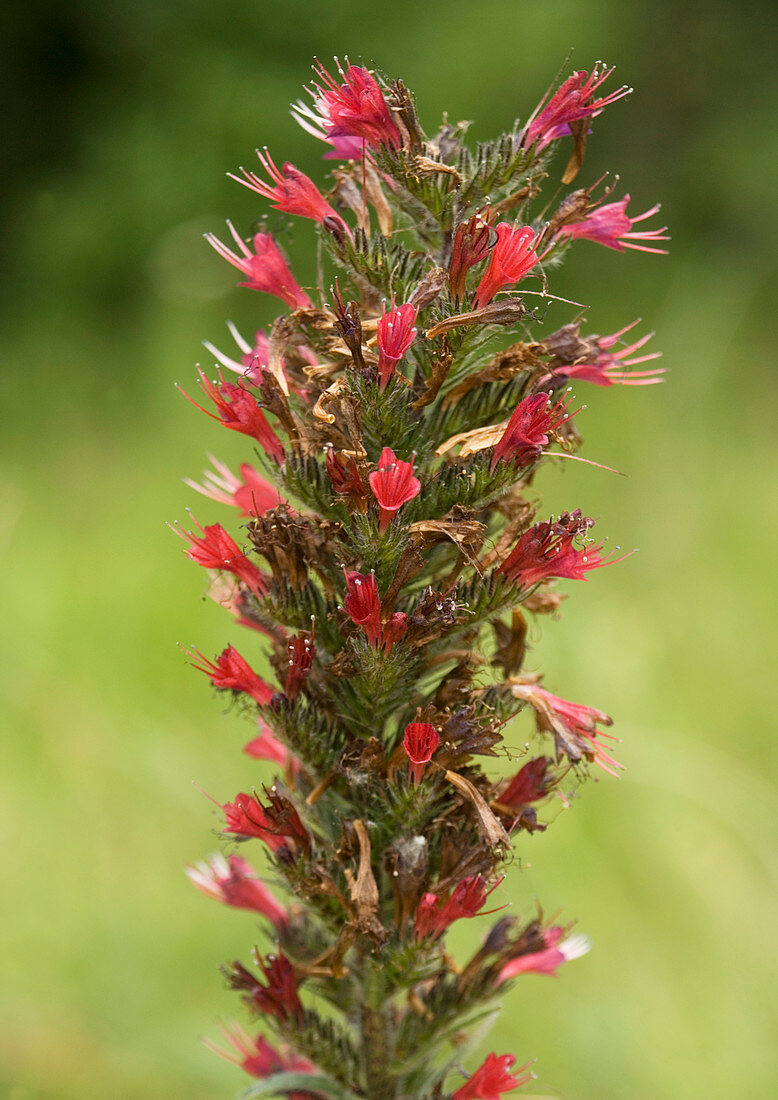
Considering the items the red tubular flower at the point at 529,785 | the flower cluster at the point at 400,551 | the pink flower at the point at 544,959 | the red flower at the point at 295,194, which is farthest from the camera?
the pink flower at the point at 544,959

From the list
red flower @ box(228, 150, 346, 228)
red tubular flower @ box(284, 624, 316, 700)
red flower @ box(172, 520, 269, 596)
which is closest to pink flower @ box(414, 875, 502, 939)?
red tubular flower @ box(284, 624, 316, 700)

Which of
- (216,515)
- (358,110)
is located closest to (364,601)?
(358,110)

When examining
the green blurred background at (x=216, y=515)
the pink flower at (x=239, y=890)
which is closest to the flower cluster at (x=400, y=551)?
the pink flower at (x=239, y=890)

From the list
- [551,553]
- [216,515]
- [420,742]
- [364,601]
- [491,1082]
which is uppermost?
[216,515]

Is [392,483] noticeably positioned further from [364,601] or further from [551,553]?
[551,553]

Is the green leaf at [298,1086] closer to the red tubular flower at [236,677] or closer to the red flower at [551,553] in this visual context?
the red tubular flower at [236,677]

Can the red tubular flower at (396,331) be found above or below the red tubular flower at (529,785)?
above
